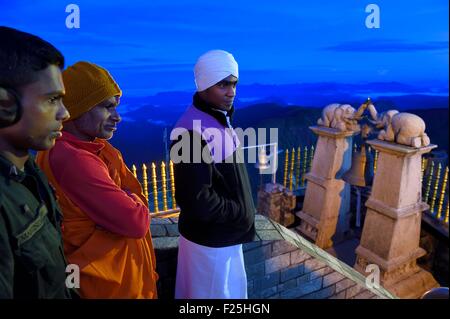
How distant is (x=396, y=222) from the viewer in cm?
575

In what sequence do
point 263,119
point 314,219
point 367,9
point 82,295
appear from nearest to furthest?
point 82,295 → point 367,9 → point 314,219 → point 263,119

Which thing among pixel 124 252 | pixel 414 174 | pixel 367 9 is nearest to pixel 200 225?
pixel 124 252

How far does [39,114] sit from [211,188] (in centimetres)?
99

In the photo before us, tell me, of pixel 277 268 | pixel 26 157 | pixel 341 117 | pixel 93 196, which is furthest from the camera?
pixel 341 117

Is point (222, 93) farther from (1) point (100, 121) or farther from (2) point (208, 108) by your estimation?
(1) point (100, 121)

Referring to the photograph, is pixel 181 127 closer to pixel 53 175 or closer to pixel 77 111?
pixel 77 111

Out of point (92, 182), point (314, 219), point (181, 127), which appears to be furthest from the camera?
point (314, 219)

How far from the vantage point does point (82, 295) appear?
161 centimetres

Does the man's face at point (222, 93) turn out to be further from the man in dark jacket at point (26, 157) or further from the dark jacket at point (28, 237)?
the dark jacket at point (28, 237)

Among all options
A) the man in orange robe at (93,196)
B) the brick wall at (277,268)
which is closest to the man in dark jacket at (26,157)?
the man in orange robe at (93,196)

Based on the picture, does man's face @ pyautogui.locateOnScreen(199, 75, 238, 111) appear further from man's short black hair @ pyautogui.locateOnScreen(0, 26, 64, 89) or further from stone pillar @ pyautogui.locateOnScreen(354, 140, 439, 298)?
stone pillar @ pyautogui.locateOnScreen(354, 140, 439, 298)

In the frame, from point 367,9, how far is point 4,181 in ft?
11.3

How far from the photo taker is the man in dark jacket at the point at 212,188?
1837 mm

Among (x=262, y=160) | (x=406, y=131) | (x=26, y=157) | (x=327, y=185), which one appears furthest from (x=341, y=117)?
(x=26, y=157)
